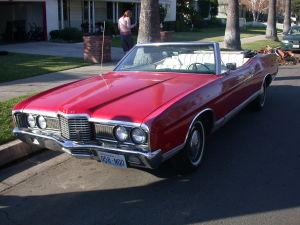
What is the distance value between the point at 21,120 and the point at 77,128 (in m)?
0.95

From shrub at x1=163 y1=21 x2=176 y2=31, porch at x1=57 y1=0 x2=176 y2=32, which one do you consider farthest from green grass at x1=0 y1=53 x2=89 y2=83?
shrub at x1=163 y1=21 x2=176 y2=31

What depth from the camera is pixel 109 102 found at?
494 cm

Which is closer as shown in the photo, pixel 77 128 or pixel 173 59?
pixel 77 128

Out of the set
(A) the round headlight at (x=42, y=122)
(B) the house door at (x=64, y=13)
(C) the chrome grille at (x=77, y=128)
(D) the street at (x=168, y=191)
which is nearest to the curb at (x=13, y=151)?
(D) the street at (x=168, y=191)

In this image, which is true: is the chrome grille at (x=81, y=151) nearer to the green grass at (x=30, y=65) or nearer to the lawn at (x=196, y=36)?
the green grass at (x=30, y=65)

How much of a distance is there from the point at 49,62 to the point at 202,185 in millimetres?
11098

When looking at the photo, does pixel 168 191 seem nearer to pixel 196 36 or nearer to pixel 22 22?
pixel 22 22

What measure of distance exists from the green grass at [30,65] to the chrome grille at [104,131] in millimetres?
7217

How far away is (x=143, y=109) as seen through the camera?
4.64 m

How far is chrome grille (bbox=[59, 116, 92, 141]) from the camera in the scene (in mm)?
4660

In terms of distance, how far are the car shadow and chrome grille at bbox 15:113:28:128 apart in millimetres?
873

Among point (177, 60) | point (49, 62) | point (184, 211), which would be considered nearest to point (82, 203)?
point (184, 211)

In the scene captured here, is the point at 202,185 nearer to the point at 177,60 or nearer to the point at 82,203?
the point at 82,203

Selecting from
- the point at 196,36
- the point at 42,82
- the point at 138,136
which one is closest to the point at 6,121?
the point at 138,136
